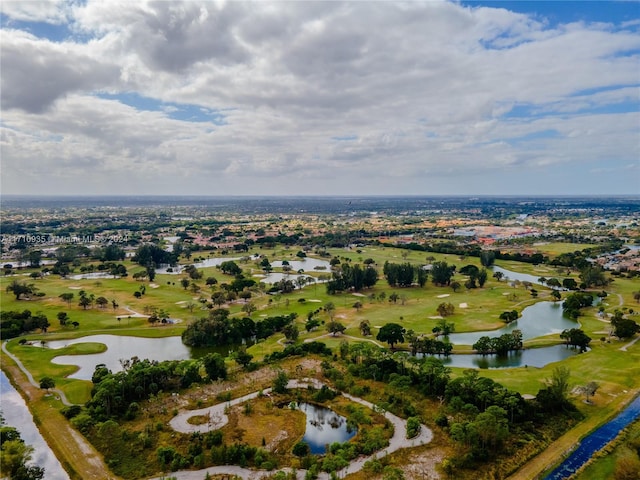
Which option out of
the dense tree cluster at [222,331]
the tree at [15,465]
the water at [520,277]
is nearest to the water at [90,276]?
the dense tree cluster at [222,331]

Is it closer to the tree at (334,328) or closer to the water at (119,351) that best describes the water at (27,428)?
the water at (119,351)

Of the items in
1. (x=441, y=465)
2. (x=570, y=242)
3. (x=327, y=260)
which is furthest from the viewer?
(x=570, y=242)

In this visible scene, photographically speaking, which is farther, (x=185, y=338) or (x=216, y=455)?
(x=185, y=338)

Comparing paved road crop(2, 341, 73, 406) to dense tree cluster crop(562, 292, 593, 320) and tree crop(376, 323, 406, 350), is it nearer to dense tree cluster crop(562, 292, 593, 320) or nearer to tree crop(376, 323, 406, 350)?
tree crop(376, 323, 406, 350)

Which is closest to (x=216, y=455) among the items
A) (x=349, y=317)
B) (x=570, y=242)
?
(x=349, y=317)

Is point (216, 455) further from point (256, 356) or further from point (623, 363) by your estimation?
point (623, 363)

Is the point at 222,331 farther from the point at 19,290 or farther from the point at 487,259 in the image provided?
the point at 487,259

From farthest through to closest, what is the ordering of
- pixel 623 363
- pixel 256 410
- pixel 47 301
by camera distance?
1. pixel 47 301
2. pixel 623 363
3. pixel 256 410

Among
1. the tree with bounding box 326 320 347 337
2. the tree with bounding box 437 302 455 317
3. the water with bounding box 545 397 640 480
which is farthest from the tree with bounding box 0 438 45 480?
the tree with bounding box 437 302 455 317
